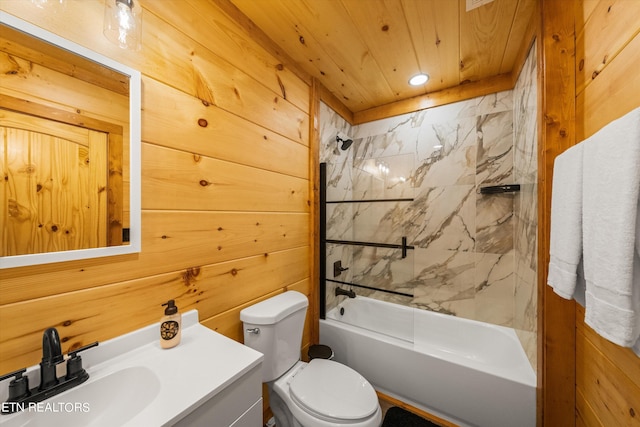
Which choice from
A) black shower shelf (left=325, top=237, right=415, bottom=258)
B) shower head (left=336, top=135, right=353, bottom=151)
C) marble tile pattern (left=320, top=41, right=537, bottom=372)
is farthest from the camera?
shower head (left=336, top=135, right=353, bottom=151)

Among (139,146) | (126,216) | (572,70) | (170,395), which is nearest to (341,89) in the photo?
(572,70)

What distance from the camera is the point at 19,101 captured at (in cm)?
69

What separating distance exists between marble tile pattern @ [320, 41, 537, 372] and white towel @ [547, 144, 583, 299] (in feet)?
2.75

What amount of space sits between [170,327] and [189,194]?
0.56m

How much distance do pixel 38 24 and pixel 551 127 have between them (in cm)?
205

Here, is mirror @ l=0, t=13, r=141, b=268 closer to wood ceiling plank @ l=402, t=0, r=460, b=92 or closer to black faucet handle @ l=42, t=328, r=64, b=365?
black faucet handle @ l=42, t=328, r=64, b=365

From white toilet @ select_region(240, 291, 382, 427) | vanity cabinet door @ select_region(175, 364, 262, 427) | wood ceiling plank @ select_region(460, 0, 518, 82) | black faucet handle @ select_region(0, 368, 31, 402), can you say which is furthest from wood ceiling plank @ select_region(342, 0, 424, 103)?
black faucet handle @ select_region(0, 368, 31, 402)

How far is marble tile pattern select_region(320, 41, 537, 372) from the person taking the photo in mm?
1891

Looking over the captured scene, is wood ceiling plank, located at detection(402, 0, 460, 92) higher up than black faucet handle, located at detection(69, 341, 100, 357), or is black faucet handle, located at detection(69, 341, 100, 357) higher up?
wood ceiling plank, located at detection(402, 0, 460, 92)

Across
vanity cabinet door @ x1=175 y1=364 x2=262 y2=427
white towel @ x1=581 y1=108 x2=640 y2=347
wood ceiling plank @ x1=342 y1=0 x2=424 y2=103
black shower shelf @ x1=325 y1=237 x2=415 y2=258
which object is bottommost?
vanity cabinet door @ x1=175 y1=364 x2=262 y2=427

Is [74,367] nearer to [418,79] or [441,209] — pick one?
[441,209]

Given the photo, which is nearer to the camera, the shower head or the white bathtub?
the white bathtub

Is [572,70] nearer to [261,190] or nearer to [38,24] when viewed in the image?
[261,190]

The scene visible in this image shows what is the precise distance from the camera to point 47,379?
2.23ft
